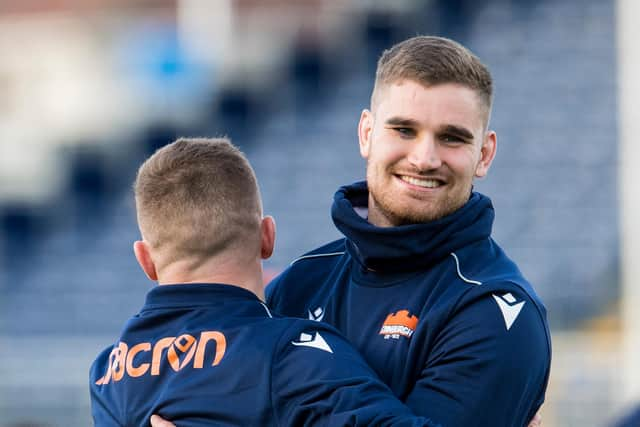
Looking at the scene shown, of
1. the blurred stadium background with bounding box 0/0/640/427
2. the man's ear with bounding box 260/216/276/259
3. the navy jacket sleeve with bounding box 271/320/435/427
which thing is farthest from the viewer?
the blurred stadium background with bounding box 0/0/640/427

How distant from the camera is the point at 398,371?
9.55 ft

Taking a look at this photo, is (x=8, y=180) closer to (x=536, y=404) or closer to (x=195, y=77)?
(x=195, y=77)

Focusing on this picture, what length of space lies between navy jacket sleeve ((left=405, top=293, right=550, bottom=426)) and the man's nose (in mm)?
372

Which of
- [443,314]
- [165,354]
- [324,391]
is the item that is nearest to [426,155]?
[443,314]

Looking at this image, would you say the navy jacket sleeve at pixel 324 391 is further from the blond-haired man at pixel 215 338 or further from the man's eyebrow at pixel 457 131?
the man's eyebrow at pixel 457 131

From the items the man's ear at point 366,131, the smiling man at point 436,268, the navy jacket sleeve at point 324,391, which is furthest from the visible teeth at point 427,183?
the navy jacket sleeve at point 324,391

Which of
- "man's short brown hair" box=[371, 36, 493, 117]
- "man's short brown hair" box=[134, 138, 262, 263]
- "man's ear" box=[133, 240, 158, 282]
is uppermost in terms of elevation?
"man's short brown hair" box=[371, 36, 493, 117]

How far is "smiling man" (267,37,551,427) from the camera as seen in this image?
9.08 ft

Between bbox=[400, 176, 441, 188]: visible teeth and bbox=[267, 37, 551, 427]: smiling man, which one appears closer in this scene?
bbox=[267, 37, 551, 427]: smiling man

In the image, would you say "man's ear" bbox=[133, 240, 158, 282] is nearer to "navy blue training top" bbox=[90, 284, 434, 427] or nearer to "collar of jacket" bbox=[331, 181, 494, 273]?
"navy blue training top" bbox=[90, 284, 434, 427]

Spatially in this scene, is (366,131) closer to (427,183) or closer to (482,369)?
(427,183)

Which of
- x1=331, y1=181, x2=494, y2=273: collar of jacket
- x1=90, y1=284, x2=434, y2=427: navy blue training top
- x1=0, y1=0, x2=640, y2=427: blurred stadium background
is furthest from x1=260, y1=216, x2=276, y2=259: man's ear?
x1=0, y1=0, x2=640, y2=427: blurred stadium background

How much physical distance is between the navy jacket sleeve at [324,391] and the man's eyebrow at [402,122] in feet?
2.12

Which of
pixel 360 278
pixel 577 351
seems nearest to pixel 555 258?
pixel 577 351
